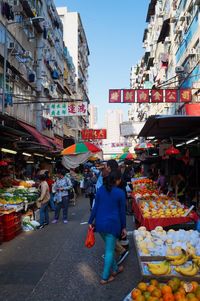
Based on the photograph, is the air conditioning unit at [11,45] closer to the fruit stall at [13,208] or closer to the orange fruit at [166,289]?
the fruit stall at [13,208]

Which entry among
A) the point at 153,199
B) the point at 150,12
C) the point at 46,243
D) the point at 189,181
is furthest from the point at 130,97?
the point at 150,12

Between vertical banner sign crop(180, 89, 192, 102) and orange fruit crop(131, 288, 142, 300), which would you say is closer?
orange fruit crop(131, 288, 142, 300)

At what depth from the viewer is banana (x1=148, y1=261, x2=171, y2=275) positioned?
3922 mm

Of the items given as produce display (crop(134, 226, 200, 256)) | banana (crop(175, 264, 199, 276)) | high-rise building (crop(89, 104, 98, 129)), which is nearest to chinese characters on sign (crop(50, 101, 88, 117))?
produce display (crop(134, 226, 200, 256))

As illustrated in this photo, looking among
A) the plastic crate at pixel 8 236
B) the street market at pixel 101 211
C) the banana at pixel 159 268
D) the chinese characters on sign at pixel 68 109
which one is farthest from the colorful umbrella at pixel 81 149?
the banana at pixel 159 268

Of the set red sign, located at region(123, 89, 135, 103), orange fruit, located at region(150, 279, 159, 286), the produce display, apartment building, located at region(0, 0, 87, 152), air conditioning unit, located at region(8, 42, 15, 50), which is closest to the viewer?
orange fruit, located at region(150, 279, 159, 286)

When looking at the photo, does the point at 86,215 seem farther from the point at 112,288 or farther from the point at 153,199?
the point at 112,288

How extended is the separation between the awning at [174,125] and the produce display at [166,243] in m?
2.86

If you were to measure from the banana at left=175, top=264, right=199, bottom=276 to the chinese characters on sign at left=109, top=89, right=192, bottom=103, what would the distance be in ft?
41.8

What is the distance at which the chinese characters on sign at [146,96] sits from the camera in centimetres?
1631

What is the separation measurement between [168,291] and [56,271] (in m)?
2.93

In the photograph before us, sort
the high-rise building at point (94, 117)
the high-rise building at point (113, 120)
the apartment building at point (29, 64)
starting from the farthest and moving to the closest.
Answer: the high-rise building at point (113, 120), the high-rise building at point (94, 117), the apartment building at point (29, 64)

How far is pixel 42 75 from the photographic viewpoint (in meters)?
26.3

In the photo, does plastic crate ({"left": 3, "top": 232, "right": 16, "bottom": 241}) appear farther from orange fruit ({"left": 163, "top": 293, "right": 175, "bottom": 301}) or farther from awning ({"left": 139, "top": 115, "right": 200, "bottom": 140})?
orange fruit ({"left": 163, "top": 293, "right": 175, "bottom": 301})
